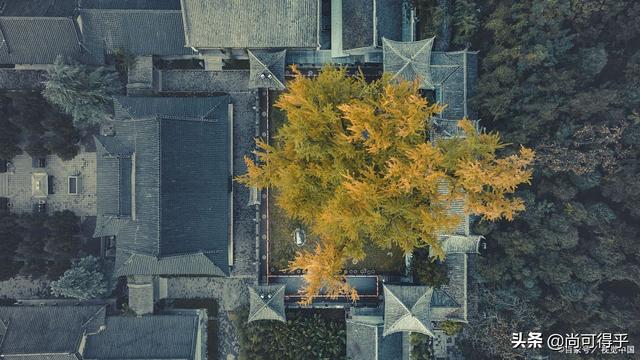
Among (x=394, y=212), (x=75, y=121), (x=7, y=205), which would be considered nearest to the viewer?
(x=394, y=212)

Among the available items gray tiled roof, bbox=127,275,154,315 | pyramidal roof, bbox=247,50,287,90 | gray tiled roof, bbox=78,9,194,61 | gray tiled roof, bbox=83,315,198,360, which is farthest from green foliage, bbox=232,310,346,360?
gray tiled roof, bbox=78,9,194,61

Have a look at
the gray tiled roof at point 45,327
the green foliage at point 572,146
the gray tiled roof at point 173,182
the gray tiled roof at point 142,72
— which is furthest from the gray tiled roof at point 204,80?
the green foliage at point 572,146

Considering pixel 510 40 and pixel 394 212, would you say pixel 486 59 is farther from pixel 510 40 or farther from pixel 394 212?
pixel 394 212

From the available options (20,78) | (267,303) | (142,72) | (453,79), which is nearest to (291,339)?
(267,303)

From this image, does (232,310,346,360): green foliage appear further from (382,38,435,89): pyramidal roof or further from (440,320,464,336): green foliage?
(382,38,435,89): pyramidal roof

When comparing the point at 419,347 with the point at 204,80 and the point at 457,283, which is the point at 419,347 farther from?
the point at 204,80

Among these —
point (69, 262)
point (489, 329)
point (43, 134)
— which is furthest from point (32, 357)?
point (489, 329)
